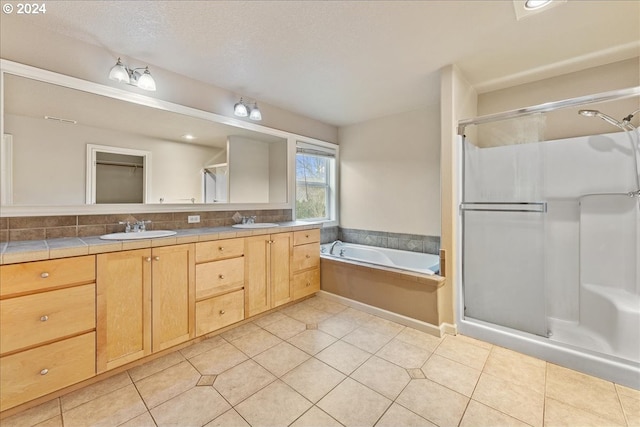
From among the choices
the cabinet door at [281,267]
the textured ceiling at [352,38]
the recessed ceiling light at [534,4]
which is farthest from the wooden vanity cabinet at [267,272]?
the recessed ceiling light at [534,4]

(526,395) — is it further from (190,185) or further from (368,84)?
(190,185)

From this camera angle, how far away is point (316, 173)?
384 centimetres

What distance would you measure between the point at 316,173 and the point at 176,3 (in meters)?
2.52

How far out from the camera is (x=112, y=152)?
6.70 feet

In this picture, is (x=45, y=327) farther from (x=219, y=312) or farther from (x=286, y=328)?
(x=286, y=328)

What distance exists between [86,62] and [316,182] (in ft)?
8.67

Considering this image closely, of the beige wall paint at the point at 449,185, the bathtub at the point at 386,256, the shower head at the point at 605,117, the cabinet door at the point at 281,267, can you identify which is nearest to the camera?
the shower head at the point at 605,117

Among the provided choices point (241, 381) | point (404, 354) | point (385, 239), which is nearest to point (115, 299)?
point (241, 381)

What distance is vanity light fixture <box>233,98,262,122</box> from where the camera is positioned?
2633 mm

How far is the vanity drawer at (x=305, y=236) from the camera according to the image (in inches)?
111

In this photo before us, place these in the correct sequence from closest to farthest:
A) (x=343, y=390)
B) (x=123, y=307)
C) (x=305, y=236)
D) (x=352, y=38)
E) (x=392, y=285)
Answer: (x=343, y=390) < (x=123, y=307) < (x=352, y=38) < (x=392, y=285) < (x=305, y=236)

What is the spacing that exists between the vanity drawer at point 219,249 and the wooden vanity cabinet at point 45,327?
654 mm

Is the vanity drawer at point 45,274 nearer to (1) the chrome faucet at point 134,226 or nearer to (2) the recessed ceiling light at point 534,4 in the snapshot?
(1) the chrome faucet at point 134,226

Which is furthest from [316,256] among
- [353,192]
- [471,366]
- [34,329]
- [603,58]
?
[603,58]
